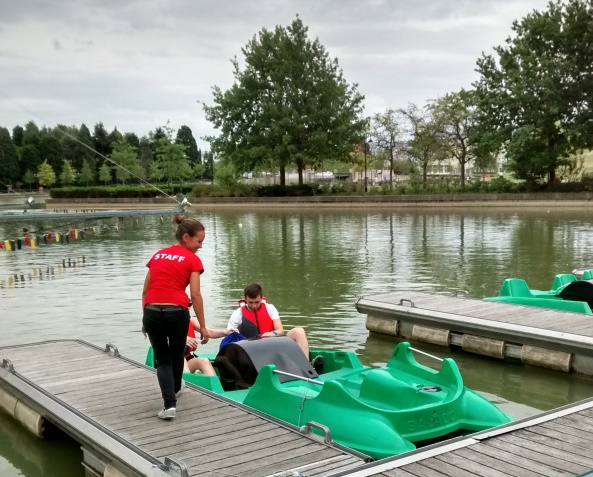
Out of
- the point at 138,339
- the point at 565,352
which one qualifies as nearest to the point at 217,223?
the point at 138,339

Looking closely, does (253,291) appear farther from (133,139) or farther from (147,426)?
(133,139)

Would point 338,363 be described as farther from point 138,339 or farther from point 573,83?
point 573,83

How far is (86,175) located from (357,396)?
98.6m

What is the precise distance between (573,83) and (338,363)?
145ft

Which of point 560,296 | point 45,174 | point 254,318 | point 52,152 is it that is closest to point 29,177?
point 45,174

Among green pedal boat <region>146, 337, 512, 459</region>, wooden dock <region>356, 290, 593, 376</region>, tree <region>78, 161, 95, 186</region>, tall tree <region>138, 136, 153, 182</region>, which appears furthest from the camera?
tall tree <region>138, 136, 153, 182</region>

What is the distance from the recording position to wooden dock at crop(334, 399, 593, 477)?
17.7 ft

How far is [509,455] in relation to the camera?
18.8 ft

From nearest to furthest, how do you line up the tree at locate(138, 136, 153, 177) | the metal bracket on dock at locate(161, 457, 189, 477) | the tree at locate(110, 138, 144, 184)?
1. the metal bracket on dock at locate(161, 457, 189, 477)
2. the tree at locate(110, 138, 144, 184)
3. the tree at locate(138, 136, 153, 177)

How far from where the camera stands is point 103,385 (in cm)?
802

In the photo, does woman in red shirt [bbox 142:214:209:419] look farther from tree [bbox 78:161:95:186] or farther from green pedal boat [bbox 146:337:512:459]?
tree [bbox 78:161:95:186]

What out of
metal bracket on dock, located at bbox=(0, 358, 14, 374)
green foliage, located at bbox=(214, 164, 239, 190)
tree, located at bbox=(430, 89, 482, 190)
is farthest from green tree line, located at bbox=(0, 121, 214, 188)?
metal bracket on dock, located at bbox=(0, 358, 14, 374)

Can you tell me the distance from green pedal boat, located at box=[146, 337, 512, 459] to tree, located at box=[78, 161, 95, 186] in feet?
319

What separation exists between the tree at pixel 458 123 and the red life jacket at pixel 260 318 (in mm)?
46978
